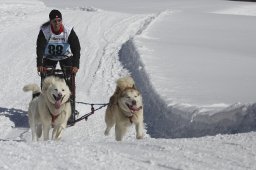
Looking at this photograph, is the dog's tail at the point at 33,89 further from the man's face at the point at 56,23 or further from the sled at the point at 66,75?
the man's face at the point at 56,23

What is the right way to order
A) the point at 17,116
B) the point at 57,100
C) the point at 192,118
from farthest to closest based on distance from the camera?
the point at 17,116 → the point at 192,118 → the point at 57,100

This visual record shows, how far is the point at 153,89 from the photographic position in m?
8.51

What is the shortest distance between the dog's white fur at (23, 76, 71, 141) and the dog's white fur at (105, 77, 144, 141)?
57 centimetres

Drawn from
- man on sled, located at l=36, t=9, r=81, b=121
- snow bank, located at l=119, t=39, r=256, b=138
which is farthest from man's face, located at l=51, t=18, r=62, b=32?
snow bank, located at l=119, t=39, r=256, b=138

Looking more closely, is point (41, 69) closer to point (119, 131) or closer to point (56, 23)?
point (56, 23)

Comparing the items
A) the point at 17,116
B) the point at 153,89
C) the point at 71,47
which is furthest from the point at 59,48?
the point at 153,89

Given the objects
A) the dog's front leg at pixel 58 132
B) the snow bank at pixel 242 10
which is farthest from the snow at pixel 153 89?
the snow bank at pixel 242 10

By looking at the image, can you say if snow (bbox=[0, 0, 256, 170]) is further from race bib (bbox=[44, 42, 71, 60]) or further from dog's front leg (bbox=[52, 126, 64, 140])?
race bib (bbox=[44, 42, 71, 60])

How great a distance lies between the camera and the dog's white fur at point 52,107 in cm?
598

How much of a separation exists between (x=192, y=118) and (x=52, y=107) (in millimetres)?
1716

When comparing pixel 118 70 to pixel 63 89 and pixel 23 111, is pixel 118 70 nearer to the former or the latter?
pixel 23 111

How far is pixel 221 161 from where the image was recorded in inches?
170

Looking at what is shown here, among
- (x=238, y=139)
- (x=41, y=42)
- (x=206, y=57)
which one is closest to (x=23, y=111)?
(x=41, y=42)

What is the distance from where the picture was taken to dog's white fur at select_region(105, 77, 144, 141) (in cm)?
609
